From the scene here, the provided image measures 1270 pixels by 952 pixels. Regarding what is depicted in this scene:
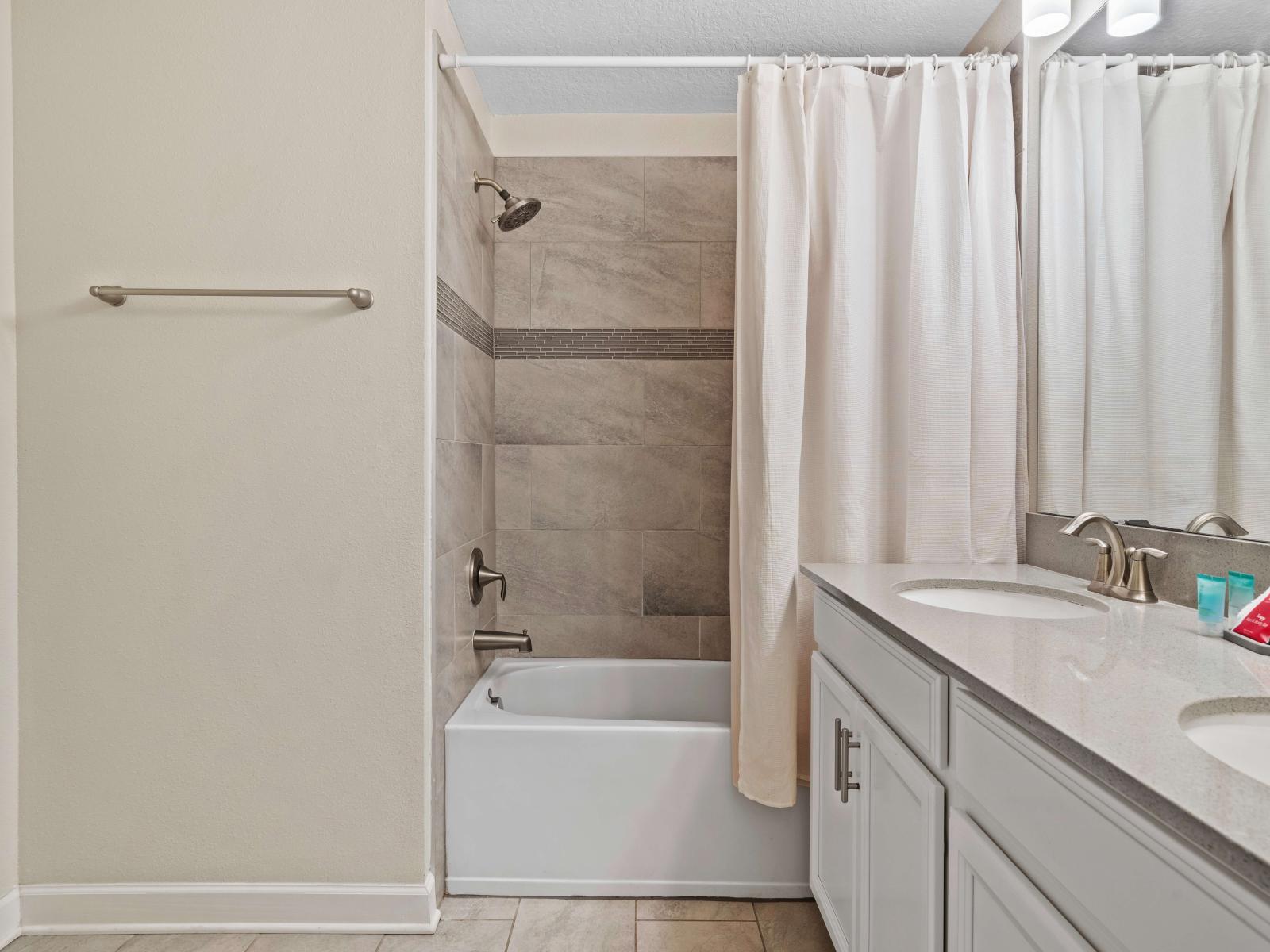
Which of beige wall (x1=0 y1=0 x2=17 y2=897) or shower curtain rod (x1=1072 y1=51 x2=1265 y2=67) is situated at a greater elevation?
shower curtain rod (x1=1072 y1=51 x2=1265 y2=67)

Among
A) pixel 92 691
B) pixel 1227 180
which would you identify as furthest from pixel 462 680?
pixel 1227 180

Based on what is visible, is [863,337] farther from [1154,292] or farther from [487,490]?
[487,490]

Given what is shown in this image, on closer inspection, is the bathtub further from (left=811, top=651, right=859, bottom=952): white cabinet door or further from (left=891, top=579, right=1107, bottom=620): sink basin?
(left=891, top=579, right=1107, bottom=620): sink basin

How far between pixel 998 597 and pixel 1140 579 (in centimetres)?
27

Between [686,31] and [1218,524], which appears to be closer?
[1218,524]

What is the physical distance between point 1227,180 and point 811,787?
4.90 feet

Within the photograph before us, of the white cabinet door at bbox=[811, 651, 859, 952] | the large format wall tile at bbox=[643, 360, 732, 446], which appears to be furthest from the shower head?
the white cabinet door at bbox=[811, 651, 859, 952]

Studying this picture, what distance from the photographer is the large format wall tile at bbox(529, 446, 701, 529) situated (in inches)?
100

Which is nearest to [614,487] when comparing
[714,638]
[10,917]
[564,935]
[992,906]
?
[714,638]

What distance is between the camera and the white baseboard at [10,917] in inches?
66.3

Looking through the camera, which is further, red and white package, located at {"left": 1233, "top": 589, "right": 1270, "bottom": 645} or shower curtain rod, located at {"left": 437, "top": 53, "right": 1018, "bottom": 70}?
shower curtain rod, located at {"left": 437, "top": 53, "right": 1018, "bottom": 70}

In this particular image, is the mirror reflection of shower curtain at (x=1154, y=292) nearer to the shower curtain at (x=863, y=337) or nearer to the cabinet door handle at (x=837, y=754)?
the shower curtain at (x=863, y=337)

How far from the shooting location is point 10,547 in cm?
170

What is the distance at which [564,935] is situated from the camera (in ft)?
5.71
